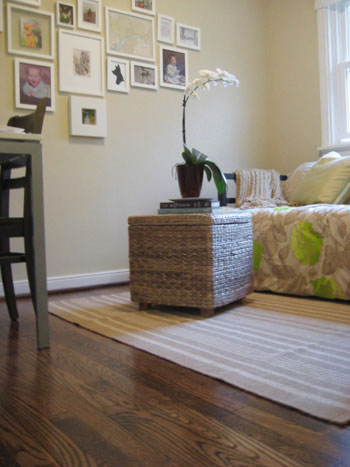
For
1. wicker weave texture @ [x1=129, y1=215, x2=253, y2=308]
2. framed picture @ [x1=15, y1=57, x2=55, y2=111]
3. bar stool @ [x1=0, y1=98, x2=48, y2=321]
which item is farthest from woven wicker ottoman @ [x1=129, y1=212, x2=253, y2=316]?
framed picture @ [x1=15, y1=57, x2=55, y2=111]

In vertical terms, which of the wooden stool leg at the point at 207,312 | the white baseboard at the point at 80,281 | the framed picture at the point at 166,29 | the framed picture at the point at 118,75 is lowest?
the wooden stool leg at the point at 207,312

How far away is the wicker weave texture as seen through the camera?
1924mm

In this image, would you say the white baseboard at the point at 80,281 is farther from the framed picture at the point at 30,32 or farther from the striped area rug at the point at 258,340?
the framed picture at the point at 30,32

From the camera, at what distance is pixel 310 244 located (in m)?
2.30

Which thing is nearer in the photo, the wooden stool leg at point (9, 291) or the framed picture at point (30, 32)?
the wooden stool leg at point (9, 291)

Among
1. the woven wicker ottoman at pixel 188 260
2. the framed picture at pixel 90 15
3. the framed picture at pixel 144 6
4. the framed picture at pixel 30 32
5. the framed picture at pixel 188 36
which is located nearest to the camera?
the woven wicker ottoman at pixel 188 260

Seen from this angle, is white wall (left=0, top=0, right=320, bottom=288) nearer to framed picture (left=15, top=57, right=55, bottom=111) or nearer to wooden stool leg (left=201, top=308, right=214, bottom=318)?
framed picture (left=15, top=57, right=55, bottom=111)

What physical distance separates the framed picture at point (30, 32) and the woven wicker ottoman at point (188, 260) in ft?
4.32

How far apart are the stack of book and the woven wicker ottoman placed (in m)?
0.05

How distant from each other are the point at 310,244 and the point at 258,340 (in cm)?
90

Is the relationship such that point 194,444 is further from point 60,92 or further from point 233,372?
point 60,92

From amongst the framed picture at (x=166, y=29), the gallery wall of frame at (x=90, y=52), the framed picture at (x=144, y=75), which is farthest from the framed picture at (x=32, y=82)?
the framed picture at (x=166, y=29)

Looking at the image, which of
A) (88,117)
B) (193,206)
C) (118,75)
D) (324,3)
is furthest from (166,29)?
(193,206)

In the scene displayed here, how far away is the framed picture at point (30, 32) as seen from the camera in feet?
8.55
